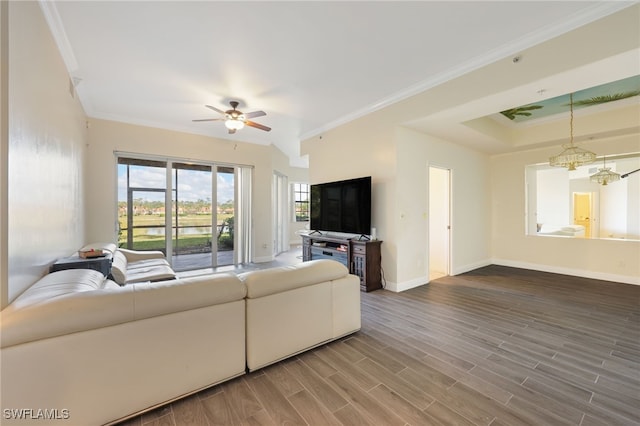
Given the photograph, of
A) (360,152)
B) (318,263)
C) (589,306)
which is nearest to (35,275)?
(318,263)

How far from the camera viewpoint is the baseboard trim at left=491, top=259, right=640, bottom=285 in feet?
14.7

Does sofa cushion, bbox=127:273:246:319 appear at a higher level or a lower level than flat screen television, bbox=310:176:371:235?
lower

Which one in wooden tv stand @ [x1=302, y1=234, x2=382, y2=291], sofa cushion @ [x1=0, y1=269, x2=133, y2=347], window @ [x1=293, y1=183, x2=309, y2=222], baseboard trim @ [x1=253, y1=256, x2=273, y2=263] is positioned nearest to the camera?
sofa cushion @ [x1=0, y1=269, x2=133, y2=347]

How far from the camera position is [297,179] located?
9.52 m

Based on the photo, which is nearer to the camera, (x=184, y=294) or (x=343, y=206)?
(x=184, y=294)

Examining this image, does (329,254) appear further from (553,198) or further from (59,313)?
(553,198)

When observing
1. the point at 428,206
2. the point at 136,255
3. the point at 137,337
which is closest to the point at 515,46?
the point at 428,206

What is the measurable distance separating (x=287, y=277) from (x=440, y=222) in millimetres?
4294

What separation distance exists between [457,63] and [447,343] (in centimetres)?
311

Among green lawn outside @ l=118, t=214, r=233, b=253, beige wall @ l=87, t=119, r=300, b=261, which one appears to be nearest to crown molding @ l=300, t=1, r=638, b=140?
beige wall @ l=87, t=119, r=300, b=261

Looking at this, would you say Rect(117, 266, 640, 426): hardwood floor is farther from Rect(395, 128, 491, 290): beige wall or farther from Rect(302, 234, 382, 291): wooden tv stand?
Rect(395, 128, 491, 290): beige wall

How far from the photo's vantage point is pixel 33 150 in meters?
1.86

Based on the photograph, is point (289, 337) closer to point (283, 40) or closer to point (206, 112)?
point (283, 40)

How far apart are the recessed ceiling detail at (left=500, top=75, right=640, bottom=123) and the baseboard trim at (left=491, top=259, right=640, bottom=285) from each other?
307cm
